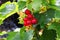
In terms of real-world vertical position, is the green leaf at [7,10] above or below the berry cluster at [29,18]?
above

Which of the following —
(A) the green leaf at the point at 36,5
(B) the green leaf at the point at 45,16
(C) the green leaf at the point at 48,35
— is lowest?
(C) the green leaf at the point at 48,35

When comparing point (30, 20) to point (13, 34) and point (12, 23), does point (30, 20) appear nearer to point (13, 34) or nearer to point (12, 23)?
point (13, 34)

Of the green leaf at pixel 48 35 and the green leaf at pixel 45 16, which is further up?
the green leaf at pixel 45 16

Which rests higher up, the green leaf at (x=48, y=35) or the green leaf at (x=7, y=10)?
the green leaf at (x=7, y=10)

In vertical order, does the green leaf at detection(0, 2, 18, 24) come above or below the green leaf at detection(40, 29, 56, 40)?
above

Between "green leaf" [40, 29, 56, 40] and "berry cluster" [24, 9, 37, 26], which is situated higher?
"berry cluster" [24, 9, 37, 26]

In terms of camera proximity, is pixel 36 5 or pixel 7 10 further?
pixel 7 10

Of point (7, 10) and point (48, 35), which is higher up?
point (7, 10)

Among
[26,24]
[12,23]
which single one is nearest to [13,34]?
[26,24]

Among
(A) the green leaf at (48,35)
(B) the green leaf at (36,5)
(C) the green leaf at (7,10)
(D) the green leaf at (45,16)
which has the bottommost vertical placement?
(A) the green leaf at (48,35)

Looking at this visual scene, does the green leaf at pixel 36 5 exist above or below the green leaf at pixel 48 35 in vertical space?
above

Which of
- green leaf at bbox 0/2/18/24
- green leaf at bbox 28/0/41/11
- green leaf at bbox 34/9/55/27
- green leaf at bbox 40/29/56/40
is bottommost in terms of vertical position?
green leaf at bbox 40/29/56/40

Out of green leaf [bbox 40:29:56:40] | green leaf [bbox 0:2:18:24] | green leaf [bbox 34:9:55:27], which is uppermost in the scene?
green leaf [bbox 0:2:18:24]
